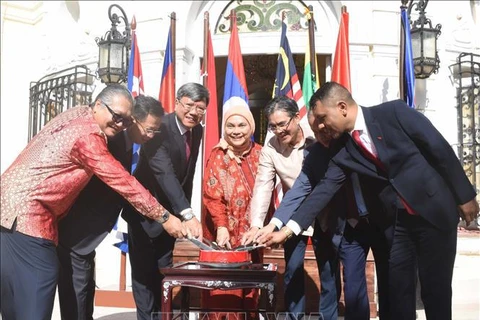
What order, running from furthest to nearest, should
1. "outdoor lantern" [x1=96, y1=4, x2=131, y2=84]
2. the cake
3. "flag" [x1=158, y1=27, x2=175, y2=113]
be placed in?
"outdoor lantern" [x1=96, y1=4, x2=131, y2=84]
"flag" [x1=158, y1=27, x2=175, y2=113]
the cake

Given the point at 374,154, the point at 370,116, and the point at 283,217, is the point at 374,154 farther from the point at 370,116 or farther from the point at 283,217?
the point at 283,217

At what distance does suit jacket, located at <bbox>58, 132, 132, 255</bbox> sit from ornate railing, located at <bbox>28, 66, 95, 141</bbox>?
4.30 metres

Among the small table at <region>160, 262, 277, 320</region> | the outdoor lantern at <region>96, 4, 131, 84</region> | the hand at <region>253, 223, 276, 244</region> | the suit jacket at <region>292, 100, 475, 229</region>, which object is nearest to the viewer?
the suit jacket at <region>292, 100, 475, 229</region>

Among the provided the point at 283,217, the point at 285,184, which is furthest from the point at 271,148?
the point at 283,217

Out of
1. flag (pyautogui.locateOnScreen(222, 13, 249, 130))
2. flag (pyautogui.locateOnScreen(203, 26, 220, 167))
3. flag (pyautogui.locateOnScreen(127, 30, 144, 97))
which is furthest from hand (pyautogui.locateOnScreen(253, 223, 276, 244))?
flag (pyautogui.locateOnScreen(127, 30, 144, 97))

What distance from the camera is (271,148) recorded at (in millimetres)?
3705

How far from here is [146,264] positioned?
3.73m

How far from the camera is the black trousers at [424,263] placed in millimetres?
2879

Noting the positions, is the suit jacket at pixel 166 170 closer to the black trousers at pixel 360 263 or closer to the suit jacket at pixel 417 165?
the black trousers at pixel 360 263

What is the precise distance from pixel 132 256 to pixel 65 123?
3.83 ft

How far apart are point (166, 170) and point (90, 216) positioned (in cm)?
54

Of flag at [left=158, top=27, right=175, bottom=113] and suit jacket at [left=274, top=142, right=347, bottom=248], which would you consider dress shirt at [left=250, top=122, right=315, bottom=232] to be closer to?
suit jacket at [left=274, top=142, right=347, bottom=248]

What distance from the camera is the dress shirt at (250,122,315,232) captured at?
3.58 meters

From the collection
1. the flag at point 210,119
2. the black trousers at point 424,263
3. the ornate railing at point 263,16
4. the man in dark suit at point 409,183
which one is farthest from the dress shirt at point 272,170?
the ornate railing at point 263,16
